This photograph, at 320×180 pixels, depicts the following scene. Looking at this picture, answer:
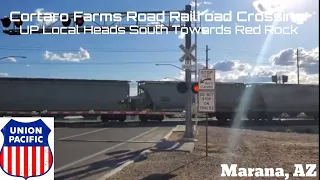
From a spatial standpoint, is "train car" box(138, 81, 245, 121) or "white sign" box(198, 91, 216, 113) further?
"train car" box(138, 81, 245, 121)

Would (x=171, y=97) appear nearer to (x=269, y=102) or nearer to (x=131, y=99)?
(x=131, y=99)

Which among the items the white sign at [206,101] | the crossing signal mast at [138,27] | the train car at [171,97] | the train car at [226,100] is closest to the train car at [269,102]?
the train car at [226,100]

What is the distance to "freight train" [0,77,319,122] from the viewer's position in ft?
107

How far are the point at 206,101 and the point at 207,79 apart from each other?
0.65 metres

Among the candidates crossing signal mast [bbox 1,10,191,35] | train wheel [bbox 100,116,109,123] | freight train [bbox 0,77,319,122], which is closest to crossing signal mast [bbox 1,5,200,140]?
crossing signal mast [bbox 1,10,191,35]

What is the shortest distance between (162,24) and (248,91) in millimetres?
31507

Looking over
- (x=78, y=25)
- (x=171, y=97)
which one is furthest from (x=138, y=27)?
(x=171, y=97)

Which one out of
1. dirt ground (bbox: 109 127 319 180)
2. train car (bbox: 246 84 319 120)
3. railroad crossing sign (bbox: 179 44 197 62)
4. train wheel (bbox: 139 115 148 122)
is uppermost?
railroad crossing sign (bbox: 179 44 197 62)

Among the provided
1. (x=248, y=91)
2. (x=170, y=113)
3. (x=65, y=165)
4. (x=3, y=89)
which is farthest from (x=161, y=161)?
(x=248, y=91)

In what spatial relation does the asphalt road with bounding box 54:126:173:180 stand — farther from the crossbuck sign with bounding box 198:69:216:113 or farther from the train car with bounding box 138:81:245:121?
the train car with bounding box 138:81:245:121

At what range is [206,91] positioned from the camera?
11617mm

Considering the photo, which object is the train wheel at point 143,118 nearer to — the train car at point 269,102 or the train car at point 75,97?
the train car at point 75,97

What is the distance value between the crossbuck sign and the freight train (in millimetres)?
21601

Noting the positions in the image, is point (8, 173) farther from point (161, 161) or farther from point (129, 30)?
point (129, 30)
